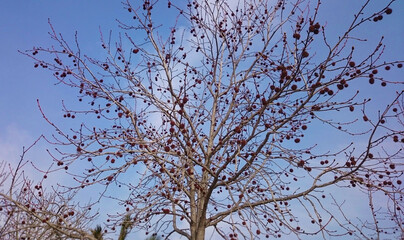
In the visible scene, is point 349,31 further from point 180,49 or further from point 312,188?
point 180,49

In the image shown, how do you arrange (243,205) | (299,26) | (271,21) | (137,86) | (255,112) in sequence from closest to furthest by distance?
(299,26), (255,112), (243,205), (137,86), (271,21)

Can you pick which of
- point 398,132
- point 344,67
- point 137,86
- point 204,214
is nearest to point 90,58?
point 137,86

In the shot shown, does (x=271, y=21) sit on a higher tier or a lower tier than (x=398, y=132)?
higher

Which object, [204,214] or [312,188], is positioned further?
[204,214]

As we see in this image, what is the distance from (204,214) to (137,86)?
3.28 metres

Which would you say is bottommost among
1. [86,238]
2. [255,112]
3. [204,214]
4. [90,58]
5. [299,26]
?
[86,238]

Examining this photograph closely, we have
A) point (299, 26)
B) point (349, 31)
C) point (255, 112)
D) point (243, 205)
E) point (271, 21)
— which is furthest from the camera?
point (271, 21)

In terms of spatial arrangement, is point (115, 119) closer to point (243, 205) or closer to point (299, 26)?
point (243, 205)

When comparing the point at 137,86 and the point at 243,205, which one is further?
the point at 137,86

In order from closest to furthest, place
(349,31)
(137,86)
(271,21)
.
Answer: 1. (349,31)
2. (137,86)
3. (271,21)

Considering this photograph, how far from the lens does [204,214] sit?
20.4 feet

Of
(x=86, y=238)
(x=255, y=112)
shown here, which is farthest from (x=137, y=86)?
(x=86, y=238)

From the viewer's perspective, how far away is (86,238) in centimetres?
599

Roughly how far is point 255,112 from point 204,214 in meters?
2.28
